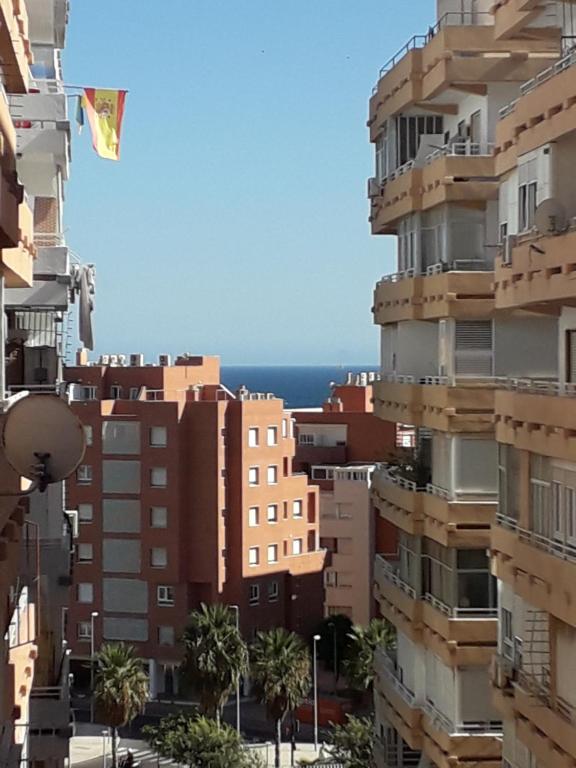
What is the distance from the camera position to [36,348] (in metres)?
22.3

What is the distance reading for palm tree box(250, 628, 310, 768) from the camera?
54875mm

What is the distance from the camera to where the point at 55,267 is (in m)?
23.6

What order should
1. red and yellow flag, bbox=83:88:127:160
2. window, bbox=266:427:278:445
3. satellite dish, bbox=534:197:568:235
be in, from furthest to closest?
window, bbox=266:427:278:445
red and yellow flag, bbox=83:88:127:160
satellite dish, bbox=534:197:568:235

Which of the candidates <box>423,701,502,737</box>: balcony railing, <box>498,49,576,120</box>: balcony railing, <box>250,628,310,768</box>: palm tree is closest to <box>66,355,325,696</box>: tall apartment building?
<box>250,628,310,768</box>: palm tree

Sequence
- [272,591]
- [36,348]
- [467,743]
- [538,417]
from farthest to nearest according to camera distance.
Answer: [272,591] < [467,743] < [36,348] < [538,417]

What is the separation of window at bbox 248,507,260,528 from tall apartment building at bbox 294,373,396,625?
4.87 m

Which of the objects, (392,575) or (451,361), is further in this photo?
(392,575)

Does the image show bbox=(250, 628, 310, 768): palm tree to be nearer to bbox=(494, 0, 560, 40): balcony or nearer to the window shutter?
the window shutter

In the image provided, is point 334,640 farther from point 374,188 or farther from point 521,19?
point 521,19

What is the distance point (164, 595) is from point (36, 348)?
44.8 m

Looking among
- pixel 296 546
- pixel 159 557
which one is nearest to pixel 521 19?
pixel 159 557

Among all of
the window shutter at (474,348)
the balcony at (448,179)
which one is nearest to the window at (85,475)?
the balcony at (448,179)

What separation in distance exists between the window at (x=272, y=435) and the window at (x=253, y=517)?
116 inches

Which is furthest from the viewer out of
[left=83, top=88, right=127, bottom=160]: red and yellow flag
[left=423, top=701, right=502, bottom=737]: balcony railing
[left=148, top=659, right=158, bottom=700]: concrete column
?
[left=148, top=659, right=158, bottom=700]: concrete column
